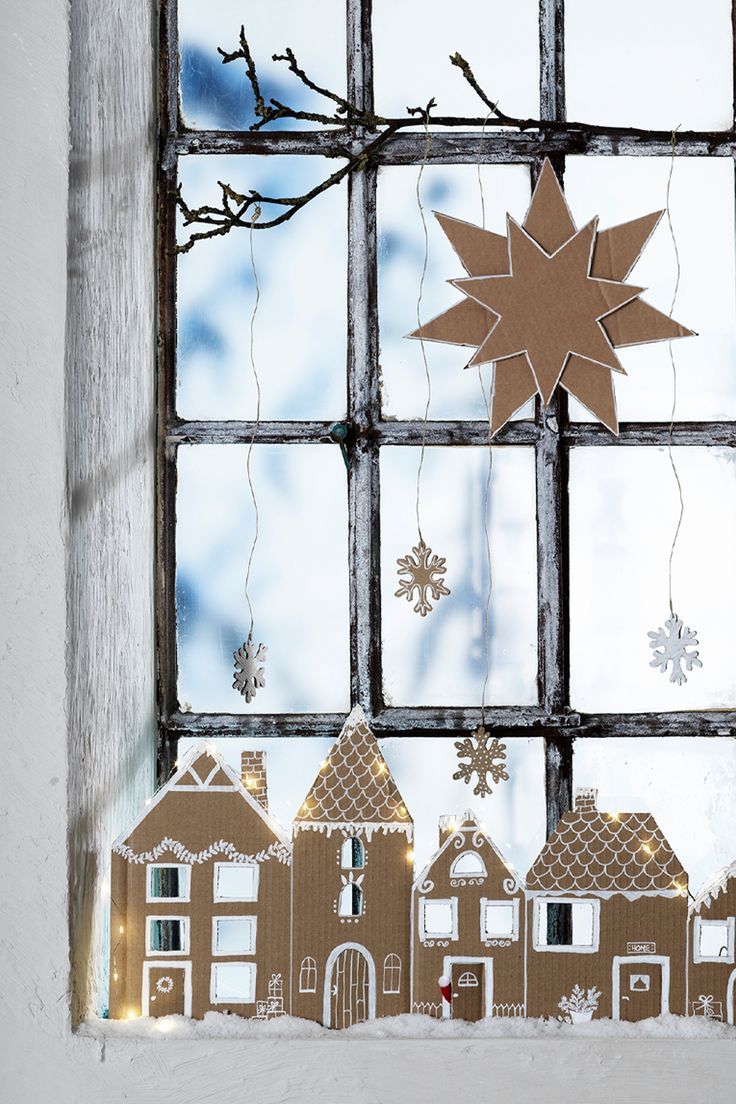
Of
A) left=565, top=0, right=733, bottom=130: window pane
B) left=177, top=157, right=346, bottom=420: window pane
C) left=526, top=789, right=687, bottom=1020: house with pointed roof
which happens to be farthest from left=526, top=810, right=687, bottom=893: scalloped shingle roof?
left=565, top=0, right=733, bottom=130: window pane

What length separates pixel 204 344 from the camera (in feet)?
4.45

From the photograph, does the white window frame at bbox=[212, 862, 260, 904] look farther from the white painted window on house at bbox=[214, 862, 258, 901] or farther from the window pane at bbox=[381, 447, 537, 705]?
the window pane at bbox=[381, 447, 537, 705]

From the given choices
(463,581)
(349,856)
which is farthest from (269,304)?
(349,856)

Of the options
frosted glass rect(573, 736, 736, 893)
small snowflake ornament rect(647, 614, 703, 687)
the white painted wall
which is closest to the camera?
the white painted wall

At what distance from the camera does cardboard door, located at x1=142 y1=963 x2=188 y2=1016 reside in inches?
42.9

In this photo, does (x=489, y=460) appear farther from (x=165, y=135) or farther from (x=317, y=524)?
(x=165, y=135)

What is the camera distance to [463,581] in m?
1.34

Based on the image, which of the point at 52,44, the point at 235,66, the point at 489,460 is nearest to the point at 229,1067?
the point at 489,460

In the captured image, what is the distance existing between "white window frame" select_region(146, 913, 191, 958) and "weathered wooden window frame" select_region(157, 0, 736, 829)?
10.5 inches

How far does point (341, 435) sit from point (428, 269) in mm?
248

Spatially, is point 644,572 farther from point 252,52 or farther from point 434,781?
point 252,52

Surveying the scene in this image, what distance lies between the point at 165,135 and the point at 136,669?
0.69 meters

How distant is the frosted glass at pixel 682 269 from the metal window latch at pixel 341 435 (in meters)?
0.30

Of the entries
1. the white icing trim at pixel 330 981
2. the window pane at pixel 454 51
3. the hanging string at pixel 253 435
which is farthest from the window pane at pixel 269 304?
the white icing trim at pixel 330 981
